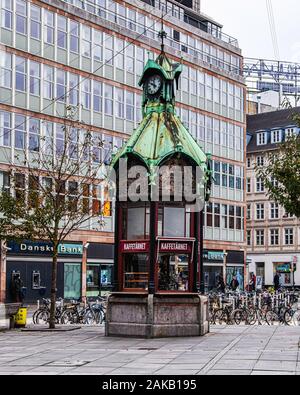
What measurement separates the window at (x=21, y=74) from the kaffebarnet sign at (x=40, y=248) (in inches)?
341

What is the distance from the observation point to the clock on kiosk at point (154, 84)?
2425 cm

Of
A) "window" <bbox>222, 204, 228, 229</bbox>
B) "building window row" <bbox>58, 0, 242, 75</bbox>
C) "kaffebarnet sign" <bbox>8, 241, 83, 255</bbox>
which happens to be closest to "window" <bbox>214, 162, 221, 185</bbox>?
"window" <bbox>222, 204, 228, 229</bbox>

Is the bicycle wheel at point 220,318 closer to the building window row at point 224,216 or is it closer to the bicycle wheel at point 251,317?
the bicycle wheel at point 251,317

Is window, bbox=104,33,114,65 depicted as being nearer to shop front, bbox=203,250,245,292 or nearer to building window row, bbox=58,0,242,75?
building window row, bbox=58,0,242,75

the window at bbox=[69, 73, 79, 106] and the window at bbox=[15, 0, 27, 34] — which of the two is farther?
the window at bbox=[69, 73, 79, 106]

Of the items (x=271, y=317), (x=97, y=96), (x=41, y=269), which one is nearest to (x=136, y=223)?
(x=271, y=317)

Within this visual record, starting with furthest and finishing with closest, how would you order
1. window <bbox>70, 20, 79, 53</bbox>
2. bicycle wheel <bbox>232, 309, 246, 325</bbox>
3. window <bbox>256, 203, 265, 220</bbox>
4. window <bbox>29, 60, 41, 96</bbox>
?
1. window <bbox>256, 203, 265, 220</bbox>
2. window <bbox>70, 20, 79, 53</bbox>
3. window <bbox>29, 60, 41, 96</bbox>
4. bicycle wheel <bbox>232, 309, 246, 325</bbox>

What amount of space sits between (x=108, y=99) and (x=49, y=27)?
6301 millimetres

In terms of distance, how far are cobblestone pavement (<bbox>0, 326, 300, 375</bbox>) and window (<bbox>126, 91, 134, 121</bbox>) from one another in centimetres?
3016

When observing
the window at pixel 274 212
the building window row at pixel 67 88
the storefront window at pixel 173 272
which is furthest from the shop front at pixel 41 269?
the window at pixel 274 212

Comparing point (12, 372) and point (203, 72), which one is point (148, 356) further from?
point (203, 72)

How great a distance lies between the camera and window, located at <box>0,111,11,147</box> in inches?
1746

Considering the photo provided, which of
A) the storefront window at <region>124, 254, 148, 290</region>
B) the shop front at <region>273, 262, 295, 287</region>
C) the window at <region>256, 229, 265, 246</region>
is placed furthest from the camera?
the window at <region>256, 229, 265, 246</region>
